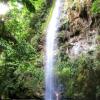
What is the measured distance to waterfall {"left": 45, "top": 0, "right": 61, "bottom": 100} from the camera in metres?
11.0

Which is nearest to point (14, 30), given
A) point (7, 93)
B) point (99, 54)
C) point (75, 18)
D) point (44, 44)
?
point (44, 44)

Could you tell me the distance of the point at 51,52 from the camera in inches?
517

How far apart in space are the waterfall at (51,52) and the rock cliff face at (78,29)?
37cm

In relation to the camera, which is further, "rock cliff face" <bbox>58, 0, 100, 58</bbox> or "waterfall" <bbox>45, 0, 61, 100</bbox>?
"rock cliff face" <bbox>58, 0, 100, 58</bbox>

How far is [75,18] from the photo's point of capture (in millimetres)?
13930

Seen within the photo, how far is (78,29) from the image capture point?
13.4 meters

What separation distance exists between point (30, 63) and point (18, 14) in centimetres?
537

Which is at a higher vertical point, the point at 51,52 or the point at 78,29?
the point at 78,29

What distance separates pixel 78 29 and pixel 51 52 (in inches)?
70.1

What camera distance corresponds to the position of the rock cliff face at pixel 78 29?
12227 mm

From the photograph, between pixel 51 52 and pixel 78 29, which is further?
pixel 78 29

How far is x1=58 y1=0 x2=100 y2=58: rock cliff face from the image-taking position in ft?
40.1

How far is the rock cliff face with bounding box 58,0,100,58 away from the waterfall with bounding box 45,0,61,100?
375 mm

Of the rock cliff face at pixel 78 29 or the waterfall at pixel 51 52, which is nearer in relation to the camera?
the waterfall at pixel 51 52
